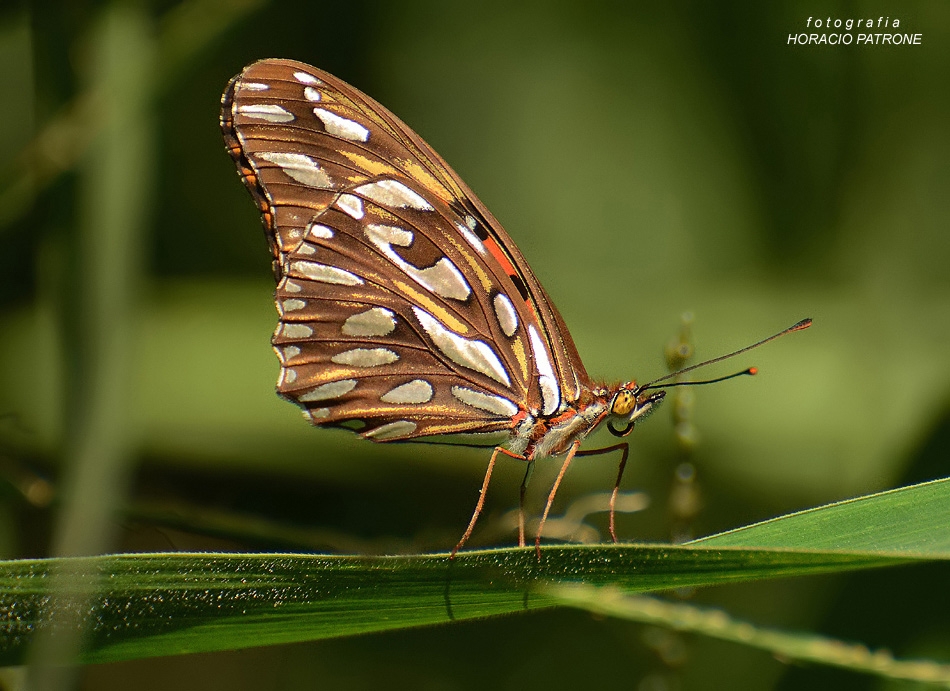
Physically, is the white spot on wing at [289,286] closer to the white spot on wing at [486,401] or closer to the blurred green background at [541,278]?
the blurred green background at [541,278]

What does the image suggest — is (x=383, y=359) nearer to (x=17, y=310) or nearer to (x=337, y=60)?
(x=17, y=310)

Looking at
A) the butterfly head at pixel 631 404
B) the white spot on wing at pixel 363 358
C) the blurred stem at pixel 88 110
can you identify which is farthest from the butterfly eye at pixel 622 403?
the blurred stem at pixel 88 110

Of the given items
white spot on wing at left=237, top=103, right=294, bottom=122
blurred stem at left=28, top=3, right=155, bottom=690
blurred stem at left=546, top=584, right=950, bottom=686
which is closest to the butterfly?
white spot on wing at left=237, top=103, right=294, bottom=122

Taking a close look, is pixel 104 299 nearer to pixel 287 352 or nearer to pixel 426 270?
pixel 287 352

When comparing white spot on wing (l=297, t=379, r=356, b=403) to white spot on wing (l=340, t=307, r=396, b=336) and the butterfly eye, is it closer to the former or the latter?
white spot on wing (l=340, t=307, r=396, b=336)

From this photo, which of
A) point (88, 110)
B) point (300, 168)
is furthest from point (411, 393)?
point (88, 110)

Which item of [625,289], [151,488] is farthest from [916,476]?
[151,488]
